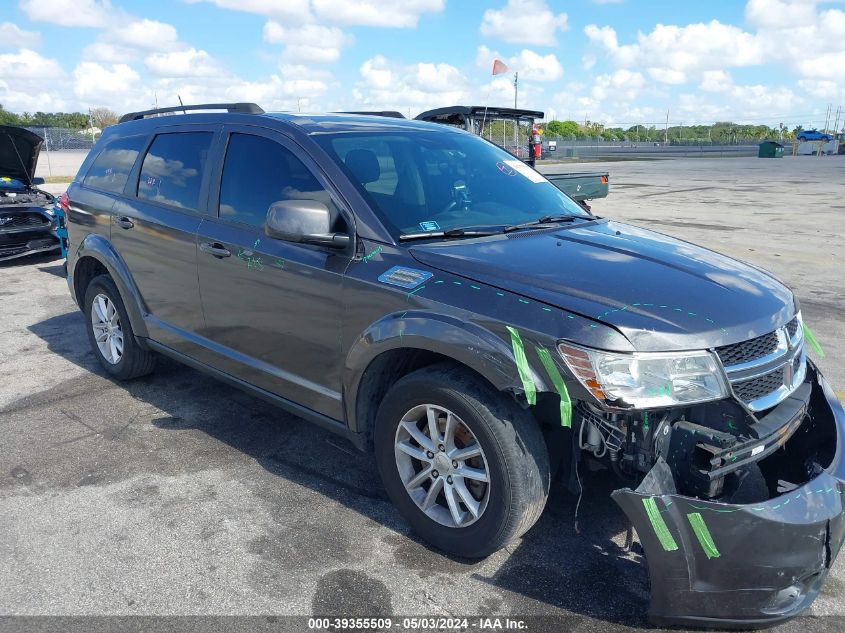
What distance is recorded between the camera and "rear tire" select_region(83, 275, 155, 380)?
5.11 meters

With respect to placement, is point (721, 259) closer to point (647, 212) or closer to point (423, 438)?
point (423, 438)

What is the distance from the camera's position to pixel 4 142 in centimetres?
962

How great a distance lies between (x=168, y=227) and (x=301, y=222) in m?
1.53

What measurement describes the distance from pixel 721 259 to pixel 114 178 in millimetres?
4048

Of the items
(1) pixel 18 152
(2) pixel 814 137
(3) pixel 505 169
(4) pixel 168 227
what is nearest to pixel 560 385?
(3) pixel 505 169

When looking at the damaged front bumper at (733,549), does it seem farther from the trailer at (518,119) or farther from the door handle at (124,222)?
the trailer at (518,119)

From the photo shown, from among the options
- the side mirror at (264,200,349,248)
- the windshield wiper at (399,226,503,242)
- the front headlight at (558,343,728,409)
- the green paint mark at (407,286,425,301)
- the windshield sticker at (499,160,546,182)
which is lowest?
the front headlight at (558,343,728,409)

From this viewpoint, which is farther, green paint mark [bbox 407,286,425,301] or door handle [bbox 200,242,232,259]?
door handle [bbox 200,242,232,259]

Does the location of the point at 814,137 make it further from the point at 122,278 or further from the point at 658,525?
the point at 658,525

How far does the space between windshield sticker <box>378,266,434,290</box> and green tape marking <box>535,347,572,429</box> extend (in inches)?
26.4

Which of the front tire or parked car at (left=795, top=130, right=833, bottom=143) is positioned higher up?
parked car at (left=795, top=130, right=833, bottom=143)

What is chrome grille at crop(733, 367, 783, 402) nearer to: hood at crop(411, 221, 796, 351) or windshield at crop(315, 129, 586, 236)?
hood at crop(411, 221, 796, 351)

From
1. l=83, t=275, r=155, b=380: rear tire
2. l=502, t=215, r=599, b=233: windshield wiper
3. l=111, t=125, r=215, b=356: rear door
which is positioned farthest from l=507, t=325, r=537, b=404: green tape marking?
l=83, t=275, r=155, b=380: rear tire

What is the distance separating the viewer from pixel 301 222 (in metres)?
3.26
